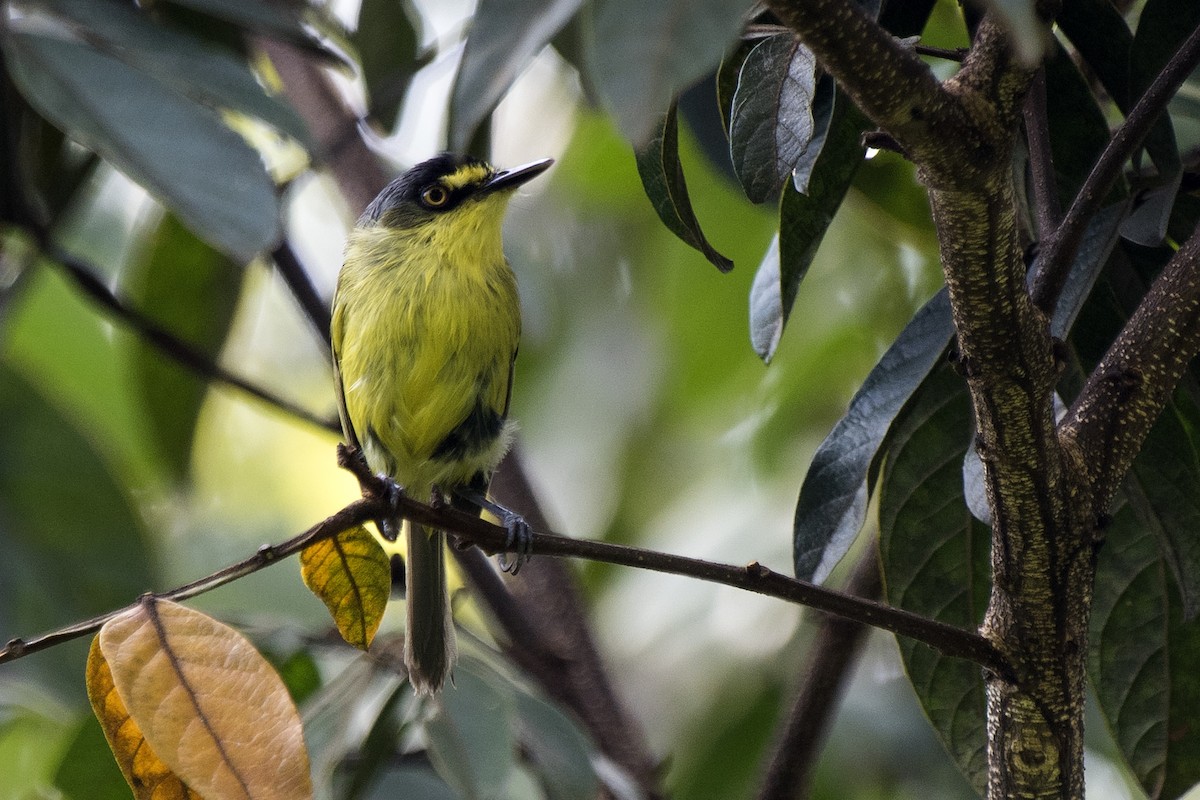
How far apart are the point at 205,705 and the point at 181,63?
1.23 m

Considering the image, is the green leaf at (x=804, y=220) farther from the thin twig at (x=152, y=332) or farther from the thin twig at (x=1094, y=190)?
the thin twig at (x=152, y=332)

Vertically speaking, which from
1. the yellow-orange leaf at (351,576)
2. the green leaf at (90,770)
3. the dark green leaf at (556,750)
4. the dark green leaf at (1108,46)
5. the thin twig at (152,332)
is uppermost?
the dark green leaf at (1108,46)

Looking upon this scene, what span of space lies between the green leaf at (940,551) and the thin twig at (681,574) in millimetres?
467

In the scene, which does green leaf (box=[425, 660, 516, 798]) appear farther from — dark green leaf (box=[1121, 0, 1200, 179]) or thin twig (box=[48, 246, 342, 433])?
dark green leaf (box=[1121, 0, 1200, 179])

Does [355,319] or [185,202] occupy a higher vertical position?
[185,202]

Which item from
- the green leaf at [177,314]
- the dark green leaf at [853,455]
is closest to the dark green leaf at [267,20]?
the green leaf at [177,314]

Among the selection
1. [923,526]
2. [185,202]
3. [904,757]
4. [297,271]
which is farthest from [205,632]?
[904,757]

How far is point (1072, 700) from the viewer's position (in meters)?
1.55

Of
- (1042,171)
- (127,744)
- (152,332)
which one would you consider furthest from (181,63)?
(1042,171)

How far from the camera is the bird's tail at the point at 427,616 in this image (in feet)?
7.80

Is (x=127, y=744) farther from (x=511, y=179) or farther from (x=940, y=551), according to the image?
(x=511, y=179)

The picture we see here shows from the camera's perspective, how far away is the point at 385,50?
3154 millimetres

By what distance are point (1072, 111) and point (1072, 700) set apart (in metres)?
0.85

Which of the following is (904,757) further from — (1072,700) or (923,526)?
(1072,700)
